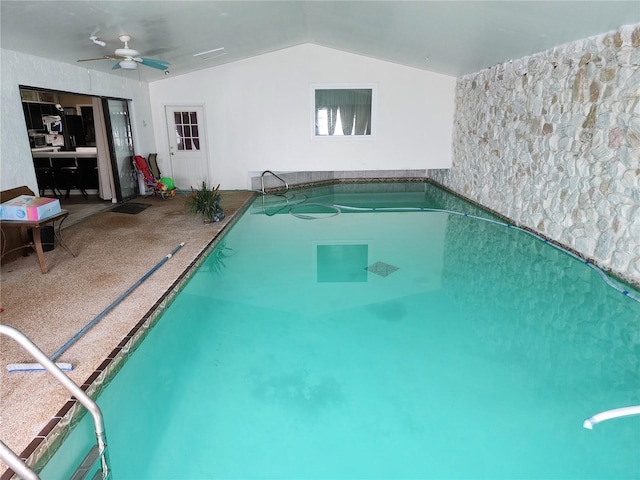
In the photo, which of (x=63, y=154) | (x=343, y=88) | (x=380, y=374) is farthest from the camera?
(x=343, y=88)

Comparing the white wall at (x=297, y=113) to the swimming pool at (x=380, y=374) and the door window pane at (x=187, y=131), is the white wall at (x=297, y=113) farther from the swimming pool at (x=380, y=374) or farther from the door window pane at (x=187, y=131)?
the swimming pool at (x=380, y=374)

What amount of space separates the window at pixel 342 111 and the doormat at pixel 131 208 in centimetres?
382

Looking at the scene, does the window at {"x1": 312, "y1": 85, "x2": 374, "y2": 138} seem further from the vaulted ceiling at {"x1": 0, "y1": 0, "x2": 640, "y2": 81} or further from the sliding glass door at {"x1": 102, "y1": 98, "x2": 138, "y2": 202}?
the sliding glass door at {"x1": 102, "y1": 98, "x2": 138, "y2": 202}

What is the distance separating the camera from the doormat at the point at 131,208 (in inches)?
277

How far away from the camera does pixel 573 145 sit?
16.3 feet

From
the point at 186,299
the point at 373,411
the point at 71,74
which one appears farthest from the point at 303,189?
the point at 373,411

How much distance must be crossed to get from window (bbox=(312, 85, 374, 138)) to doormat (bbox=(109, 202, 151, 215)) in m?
3.82

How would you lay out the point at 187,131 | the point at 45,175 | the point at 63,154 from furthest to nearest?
the point at 187,131 → the point at 45,175 → the point at 63,154

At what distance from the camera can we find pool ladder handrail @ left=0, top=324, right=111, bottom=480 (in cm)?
136

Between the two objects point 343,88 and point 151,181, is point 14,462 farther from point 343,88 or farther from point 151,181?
point 343,88

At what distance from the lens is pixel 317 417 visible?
2.53 meters

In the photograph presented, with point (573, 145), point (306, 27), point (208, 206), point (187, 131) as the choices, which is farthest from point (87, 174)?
point (573, 145)

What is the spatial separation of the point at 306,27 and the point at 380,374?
637 cm

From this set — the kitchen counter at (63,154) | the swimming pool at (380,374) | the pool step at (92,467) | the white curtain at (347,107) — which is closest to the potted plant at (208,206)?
the swimming pool at (380,374)
